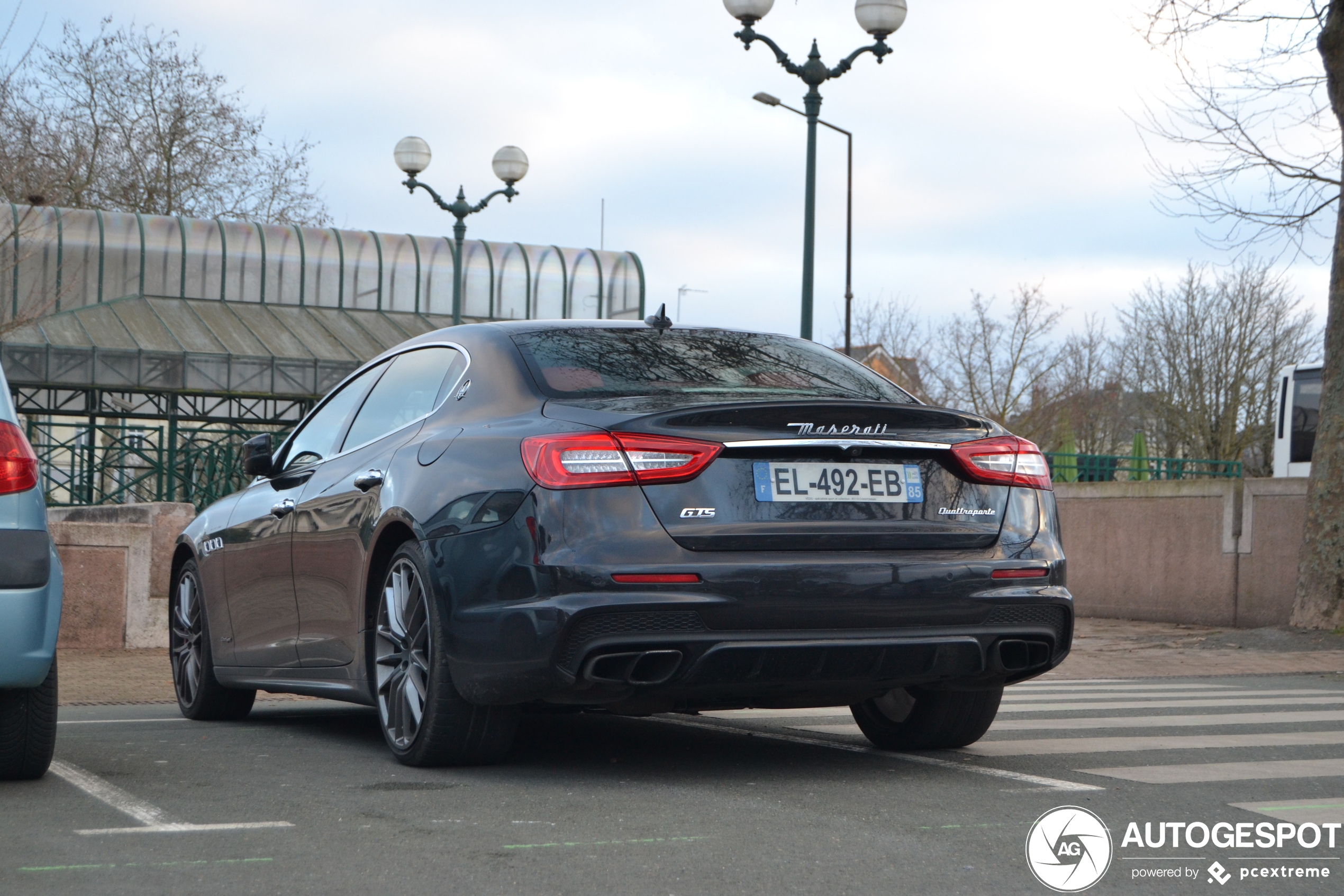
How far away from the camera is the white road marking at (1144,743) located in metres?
5.94

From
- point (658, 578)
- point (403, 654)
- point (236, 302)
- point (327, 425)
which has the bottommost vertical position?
point (403, 654)

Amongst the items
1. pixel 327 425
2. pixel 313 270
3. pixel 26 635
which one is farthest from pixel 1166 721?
pixel 313 270

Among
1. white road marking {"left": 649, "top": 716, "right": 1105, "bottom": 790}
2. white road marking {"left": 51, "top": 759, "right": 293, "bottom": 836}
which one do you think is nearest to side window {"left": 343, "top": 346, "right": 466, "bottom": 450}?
white road marking {"left": 51, "top": 759, "right": 293, "bottom": 836}

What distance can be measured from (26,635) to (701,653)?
75.2 inches

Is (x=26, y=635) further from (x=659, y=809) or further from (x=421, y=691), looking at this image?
(x=659, y=809)

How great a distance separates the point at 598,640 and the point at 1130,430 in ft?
192

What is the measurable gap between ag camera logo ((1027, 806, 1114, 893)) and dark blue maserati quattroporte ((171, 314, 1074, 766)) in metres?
0.79

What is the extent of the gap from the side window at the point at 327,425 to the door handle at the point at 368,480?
2.38ft

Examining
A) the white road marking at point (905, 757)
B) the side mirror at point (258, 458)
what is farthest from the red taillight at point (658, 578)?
the side mirror at point (258, 458)

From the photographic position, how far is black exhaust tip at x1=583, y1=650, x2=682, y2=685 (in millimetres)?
4742

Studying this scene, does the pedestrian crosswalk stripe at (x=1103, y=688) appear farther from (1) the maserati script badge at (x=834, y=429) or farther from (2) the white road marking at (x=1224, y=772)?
(1) the maserati script badge at (x=834, y=429)

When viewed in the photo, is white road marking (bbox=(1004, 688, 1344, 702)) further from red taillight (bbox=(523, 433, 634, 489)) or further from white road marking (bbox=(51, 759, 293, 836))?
white road marking (bbox=(51, 759, 293, 836))

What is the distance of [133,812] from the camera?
448cm

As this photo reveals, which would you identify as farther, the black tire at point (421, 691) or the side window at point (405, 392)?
the side window at point (405, 392)
